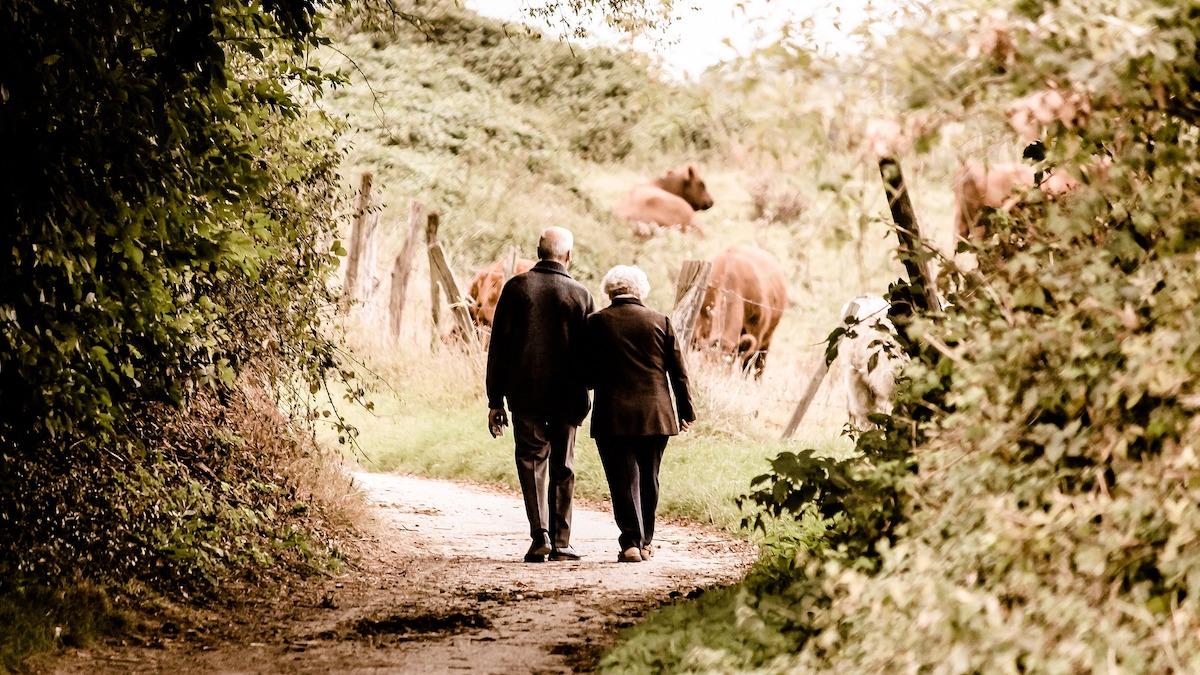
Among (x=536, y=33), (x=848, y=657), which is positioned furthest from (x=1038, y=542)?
(x=536, y=33)

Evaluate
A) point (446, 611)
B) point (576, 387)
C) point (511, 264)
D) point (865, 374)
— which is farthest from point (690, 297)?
point (446, 611)

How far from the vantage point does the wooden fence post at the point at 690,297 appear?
47.1 ft

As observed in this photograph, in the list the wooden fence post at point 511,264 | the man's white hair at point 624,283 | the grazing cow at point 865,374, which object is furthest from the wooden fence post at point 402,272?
the man's white hair at point 624,283

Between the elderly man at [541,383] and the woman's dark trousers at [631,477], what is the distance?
11.0 inches

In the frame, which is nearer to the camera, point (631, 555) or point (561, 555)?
point (631, 555)

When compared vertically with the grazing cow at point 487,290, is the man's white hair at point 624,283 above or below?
above

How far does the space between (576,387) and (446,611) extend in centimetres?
221

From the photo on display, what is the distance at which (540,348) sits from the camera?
28.3 feet

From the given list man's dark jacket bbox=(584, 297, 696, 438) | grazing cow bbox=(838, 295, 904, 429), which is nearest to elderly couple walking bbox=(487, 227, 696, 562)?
man's dark jacket bbox=(584, 297, 696, 438)

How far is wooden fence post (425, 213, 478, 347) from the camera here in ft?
55.0

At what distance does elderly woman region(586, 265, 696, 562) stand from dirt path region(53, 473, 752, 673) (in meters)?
0.42

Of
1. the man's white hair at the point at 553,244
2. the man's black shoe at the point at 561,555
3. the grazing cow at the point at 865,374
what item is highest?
the man's white hair at the point at 553,244

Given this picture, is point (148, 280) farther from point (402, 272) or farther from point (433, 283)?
point (402, 272)

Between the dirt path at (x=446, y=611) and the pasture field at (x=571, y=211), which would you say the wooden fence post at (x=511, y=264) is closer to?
the pasture field at (x=571, y=211)
